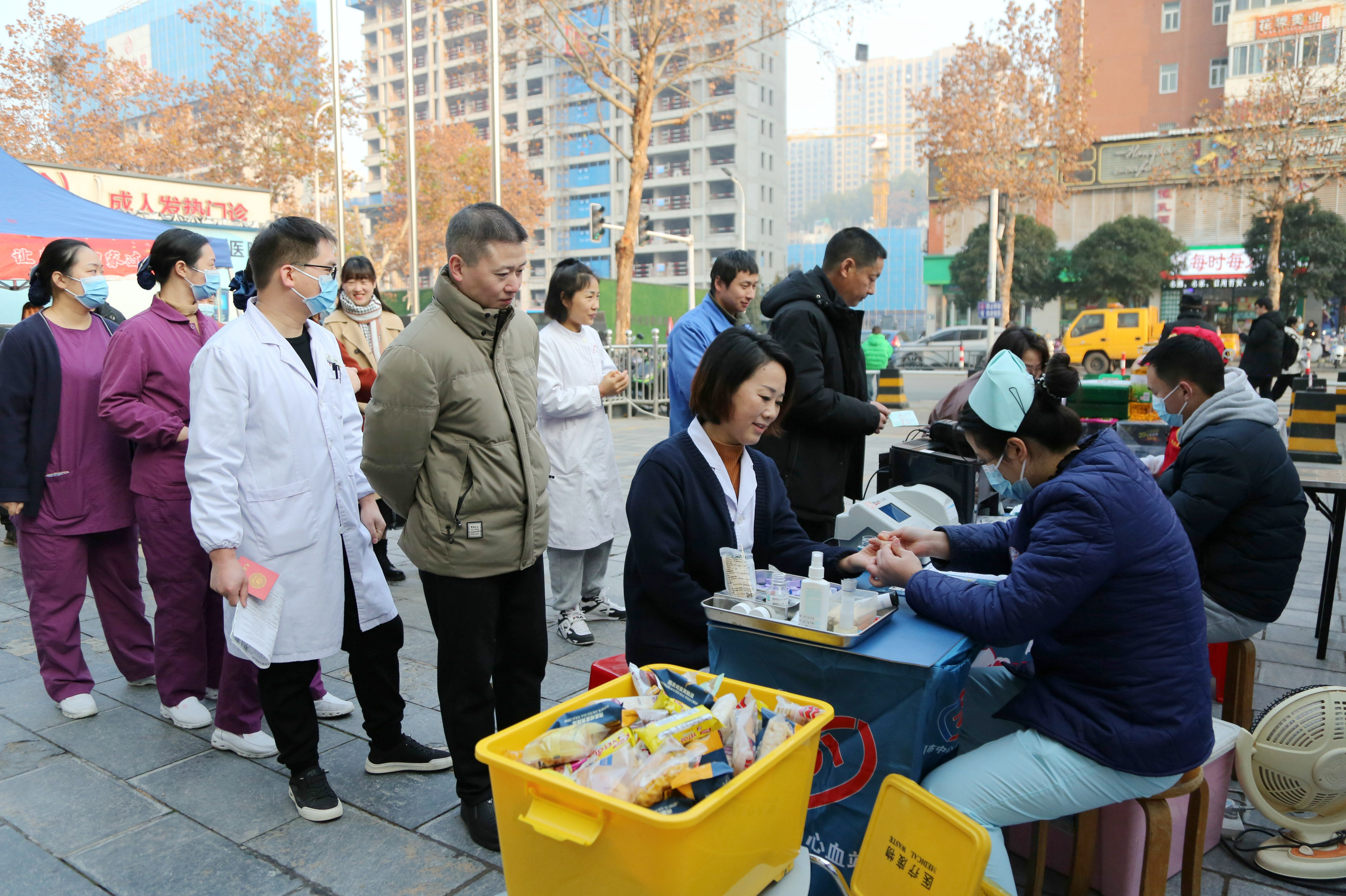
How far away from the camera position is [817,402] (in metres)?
3.70

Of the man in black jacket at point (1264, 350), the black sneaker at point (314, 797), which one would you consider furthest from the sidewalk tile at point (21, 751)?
the man in black jacket at point (1264, 350)

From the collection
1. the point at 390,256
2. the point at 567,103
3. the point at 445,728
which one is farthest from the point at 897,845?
the point at 390,256

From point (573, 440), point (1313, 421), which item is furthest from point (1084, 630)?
point (1313, 421)

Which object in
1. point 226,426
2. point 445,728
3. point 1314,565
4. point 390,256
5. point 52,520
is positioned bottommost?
point 1314,565

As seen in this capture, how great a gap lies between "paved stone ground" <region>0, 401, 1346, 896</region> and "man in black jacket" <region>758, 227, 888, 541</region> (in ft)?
4.33

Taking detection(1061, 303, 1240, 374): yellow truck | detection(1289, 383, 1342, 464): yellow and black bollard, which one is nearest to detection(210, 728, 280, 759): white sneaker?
detection(1289, 383, 1342, 464): yellow and black bollard

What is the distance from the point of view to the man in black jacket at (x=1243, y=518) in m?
3.15

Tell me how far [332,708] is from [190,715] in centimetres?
53

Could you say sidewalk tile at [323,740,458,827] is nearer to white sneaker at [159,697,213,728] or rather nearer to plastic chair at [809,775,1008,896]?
white sneaker at [159,697,213,728]

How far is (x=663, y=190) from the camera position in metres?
62.2

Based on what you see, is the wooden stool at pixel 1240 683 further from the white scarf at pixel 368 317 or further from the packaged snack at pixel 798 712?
the white scarf at pixel 368 317

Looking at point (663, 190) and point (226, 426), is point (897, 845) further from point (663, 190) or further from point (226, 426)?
point (663, 190)

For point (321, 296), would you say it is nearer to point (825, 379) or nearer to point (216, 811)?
point (216, 811)

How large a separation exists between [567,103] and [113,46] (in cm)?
5325
